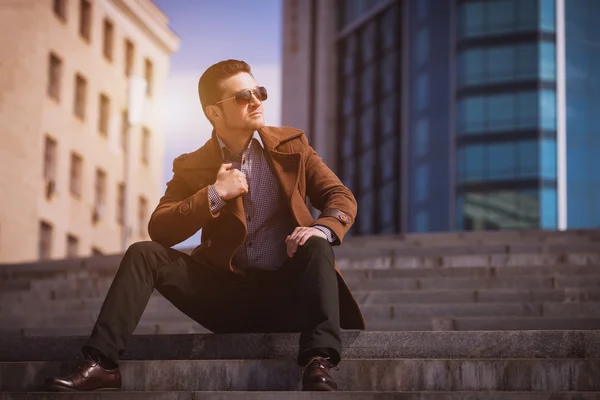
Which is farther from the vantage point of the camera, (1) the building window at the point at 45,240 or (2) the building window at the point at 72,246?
(2) the building window at the point at 72,246

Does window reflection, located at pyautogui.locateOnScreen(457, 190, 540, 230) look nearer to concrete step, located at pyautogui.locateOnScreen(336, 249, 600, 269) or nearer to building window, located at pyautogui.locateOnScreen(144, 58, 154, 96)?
building window, located at pyautogui.locateOnScreen(144, 58, 154, 96)

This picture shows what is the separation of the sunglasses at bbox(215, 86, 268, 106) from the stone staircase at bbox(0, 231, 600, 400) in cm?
107

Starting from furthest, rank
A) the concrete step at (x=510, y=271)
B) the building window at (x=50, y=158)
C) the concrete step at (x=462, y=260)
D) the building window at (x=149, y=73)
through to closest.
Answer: the building window at (x=149, y=73)
the building window at (x=50, y=158)
the concrete step at (x=462, y=260)
the concrete step at (x=510, y=271)

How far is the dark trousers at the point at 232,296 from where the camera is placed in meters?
5.29

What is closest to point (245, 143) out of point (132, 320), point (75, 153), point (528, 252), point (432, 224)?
point (132, 320)

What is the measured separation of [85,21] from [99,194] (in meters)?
5.30

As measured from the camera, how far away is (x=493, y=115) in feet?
139

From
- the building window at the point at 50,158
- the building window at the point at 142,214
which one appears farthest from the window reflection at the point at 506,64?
the building window at the point at 50,158

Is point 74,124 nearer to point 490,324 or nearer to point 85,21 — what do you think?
point 85,21

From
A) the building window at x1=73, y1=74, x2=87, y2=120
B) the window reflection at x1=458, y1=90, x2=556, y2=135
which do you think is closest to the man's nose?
the building window at x1=73, y1=74, x2=87, y2=120

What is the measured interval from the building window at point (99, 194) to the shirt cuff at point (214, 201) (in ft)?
112

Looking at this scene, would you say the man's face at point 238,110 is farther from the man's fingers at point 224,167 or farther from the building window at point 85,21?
the building window at point 85,21

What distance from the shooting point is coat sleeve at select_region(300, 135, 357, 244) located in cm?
573

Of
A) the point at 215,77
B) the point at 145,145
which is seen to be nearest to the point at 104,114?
the point at 145,145
